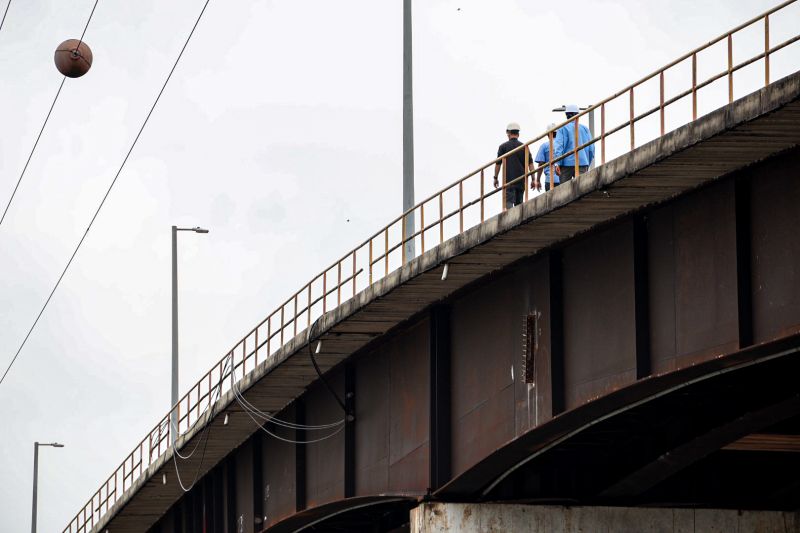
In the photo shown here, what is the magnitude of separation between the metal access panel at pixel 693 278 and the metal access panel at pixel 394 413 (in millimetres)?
6958

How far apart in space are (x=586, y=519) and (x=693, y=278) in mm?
8614

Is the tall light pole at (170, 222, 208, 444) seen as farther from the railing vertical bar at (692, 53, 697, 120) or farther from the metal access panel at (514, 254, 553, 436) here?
the railing vertical bar at (692, 53, 697, 120)

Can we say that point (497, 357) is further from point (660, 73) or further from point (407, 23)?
point (407, 23)

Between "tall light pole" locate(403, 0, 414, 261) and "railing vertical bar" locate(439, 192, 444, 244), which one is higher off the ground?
"tall light pole" locate(403, 0, 414, 261)

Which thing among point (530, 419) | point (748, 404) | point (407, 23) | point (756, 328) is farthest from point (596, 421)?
point (407, 23)

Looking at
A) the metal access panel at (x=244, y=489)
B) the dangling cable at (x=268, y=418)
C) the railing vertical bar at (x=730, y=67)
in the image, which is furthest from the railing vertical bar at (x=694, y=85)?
the metal access panel at (x=244, y=489)

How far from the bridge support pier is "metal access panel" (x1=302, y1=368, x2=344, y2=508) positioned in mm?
4855

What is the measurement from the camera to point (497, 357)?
28125 mm

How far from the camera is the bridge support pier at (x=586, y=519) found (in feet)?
97.1

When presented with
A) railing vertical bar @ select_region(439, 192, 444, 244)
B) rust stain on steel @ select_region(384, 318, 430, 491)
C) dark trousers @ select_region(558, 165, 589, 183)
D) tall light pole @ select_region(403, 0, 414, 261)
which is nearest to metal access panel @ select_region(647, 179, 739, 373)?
dark trousers @ select_region(558, 165, 589, 183)

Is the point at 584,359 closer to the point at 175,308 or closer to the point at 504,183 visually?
the point at 504,183

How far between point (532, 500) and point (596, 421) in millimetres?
3808

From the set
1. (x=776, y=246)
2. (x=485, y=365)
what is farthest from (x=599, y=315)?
(x=776, y=246)

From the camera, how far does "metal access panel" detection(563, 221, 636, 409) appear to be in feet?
80.8
